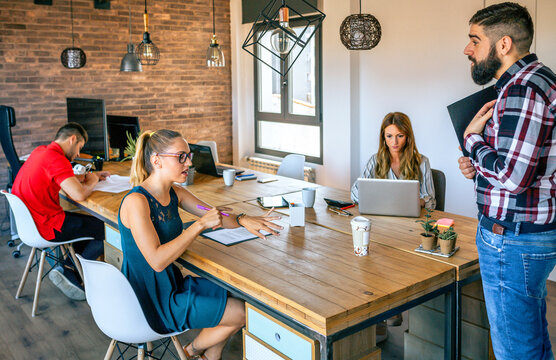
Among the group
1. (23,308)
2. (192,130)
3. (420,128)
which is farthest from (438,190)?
(192,130)

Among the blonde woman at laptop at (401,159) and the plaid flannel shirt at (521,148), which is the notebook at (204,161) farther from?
the plaid flannel shirt at (521,148)

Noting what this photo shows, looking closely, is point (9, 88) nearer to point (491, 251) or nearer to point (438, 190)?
point (438, 190)

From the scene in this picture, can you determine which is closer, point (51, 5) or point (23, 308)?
point (23, 308)

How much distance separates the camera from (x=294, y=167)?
16.2ft

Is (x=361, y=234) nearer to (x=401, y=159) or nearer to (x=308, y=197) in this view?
(x=308, y=197)

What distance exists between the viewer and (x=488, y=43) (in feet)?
6.39

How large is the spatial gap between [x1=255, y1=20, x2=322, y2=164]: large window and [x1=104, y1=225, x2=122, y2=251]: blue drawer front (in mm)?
3190

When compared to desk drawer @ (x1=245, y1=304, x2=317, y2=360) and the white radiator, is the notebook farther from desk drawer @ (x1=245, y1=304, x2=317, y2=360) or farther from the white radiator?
desk drawer @ (x1=245, y1=304, x2=317, y2=360)

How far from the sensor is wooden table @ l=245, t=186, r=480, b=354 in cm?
232

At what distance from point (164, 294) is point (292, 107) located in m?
4.39

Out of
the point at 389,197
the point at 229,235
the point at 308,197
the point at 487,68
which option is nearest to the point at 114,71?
the point at 308,197

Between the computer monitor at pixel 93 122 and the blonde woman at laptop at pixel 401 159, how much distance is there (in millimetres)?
2882

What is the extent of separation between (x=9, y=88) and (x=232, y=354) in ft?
13.4

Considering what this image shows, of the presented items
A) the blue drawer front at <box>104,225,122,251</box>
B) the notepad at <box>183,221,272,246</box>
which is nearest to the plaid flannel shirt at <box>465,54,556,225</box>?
the notepad at <box>183,221,272,246</box>
